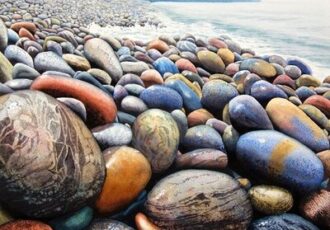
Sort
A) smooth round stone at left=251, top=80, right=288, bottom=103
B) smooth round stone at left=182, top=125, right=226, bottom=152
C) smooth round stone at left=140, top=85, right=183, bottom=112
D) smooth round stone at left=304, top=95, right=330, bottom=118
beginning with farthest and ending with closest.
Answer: smooth round stone at left=304, top=95, right=330, bottom=118 → smooth round stone at left=251, top=80, right=288, bottom=103 → smooth round stone at left=140, top=85, right=183, bottom=112 → smooth round stone at left=182, top=125, right=226, bottom=152

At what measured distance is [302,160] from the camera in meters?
2.13

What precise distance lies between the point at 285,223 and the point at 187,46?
6.99ft

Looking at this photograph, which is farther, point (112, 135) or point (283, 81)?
point (283, 81)

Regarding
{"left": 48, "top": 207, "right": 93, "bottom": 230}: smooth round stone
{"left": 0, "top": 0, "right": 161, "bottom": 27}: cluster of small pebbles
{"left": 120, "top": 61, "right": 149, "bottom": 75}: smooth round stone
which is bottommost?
{"left": 0, "top": 0, "right": 161, "bottom": 27}: cluster of small pebbles

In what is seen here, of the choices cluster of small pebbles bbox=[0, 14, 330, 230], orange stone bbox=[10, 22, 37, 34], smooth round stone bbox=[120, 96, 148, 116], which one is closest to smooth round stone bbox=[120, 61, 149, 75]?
cluster of small pebbles bbox=[0, 14, 330, 230]

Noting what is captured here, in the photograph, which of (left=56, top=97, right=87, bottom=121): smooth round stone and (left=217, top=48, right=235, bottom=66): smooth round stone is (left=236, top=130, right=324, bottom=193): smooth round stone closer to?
(left=56, top=97, right=87, bottom=121): smooth round stone

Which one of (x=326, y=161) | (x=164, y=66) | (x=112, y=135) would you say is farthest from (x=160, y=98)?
(x=326, y=161)

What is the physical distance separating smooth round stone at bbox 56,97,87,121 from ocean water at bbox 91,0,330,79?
12.2 ft

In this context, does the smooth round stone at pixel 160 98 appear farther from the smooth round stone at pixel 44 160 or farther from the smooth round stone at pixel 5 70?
the smooth round stone at pixel 5 70

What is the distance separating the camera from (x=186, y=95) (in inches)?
101

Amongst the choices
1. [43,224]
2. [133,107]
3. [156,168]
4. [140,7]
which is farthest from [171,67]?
[140,7]

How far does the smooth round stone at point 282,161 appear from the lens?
211 cm

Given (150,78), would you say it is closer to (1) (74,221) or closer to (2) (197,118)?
(2) (197,118)

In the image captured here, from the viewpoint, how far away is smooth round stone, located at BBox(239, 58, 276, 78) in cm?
329
